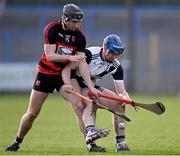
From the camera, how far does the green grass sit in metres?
12.7

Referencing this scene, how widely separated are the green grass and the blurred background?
1214 centimetres

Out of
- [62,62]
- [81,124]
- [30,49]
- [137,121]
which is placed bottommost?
[30,49]

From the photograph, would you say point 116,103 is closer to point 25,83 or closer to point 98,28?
point 25,83

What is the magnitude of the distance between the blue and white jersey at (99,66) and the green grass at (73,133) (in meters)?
1.14

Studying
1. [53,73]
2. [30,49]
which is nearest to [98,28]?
[30,49]

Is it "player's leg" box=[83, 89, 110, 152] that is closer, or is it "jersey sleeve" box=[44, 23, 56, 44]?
"player's leg" box=[83, 89, 110, 152]

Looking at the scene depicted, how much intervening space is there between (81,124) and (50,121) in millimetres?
7388

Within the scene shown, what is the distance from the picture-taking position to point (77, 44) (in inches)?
484

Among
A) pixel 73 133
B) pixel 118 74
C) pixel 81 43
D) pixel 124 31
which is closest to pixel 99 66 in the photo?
pixel 118 74

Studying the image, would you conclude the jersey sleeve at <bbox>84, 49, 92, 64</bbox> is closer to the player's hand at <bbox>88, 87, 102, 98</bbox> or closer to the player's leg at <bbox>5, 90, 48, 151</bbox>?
the player's hand at <bbox>88, 87, 102, 98</bbox>

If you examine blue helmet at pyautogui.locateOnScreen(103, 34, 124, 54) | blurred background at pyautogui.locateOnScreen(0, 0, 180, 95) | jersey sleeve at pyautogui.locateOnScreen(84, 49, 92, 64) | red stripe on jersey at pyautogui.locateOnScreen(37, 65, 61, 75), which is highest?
blue helmet at pyautogui.locateOnScreen(103, 34, 124, 54)

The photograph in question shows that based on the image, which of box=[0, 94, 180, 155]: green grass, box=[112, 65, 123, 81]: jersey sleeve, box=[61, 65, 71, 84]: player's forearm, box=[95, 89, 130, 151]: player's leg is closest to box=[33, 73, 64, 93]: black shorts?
box=[61, 65, 71, 84]: player's forearm

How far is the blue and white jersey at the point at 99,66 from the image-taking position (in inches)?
489

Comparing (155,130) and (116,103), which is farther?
(155,130)
